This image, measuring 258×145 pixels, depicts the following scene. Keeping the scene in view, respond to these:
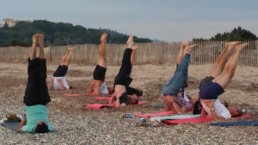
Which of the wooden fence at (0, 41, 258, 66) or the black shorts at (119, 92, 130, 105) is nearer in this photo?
the black shorts at (119, 92, 130, 105)

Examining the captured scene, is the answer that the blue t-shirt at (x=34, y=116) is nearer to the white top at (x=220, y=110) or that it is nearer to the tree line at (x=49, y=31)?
the white top at (x=220, y=110)

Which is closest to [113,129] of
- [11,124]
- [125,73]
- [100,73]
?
[11,124]

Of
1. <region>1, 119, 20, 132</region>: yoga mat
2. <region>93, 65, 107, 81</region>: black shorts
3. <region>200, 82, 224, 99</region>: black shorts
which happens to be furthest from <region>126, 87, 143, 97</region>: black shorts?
<region>1, 119, 20, 132</region>: yoga mat

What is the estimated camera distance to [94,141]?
298 inches

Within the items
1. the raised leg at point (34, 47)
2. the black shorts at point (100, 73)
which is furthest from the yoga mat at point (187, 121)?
the black shorts at point (100, 73)

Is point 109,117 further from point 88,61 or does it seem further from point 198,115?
point 88,61

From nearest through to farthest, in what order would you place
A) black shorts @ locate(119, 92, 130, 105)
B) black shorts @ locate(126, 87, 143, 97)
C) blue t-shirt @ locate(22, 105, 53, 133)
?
1. blue t-shirt @ locate(22, 105, 53, 133)
2. black shorts @ locate(119, 92, 130, 105)
3. black shorts @ locate(126, 87, 143, 97)

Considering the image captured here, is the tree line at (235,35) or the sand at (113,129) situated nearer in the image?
the sand at (113,129)

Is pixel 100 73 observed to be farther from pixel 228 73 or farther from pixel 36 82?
pixel 36 82

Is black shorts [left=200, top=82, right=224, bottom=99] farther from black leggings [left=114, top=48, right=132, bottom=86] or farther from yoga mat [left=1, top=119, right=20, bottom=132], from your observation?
black leggings [left=114, top=48, right=132, bottom=86]

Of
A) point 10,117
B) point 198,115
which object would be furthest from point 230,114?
point 10,117

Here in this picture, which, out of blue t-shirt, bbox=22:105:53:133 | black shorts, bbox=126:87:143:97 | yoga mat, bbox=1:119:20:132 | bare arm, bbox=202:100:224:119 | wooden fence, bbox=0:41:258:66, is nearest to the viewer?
blue t-shirt, bbox=22:105:53:133

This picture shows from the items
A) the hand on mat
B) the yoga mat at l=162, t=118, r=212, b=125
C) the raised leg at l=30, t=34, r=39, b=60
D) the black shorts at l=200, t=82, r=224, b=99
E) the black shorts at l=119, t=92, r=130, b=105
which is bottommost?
the yoga mat at l=162, t=118, r=212, b=125

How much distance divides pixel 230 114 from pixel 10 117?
3.96 m
